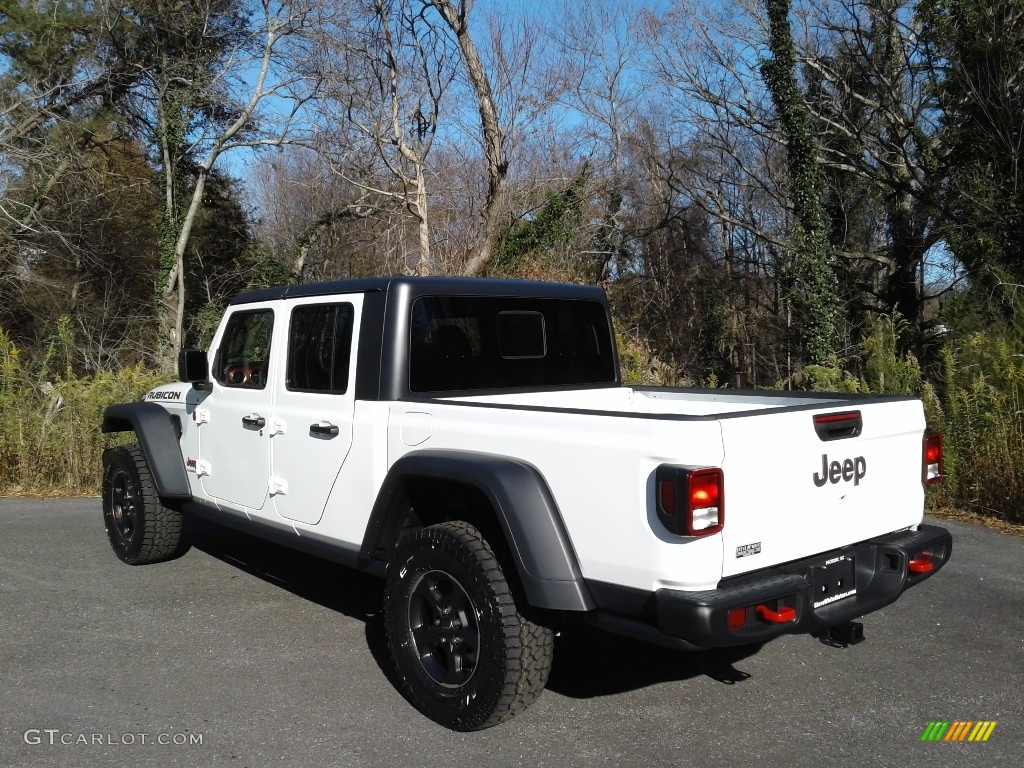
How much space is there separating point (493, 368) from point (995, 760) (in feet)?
9.18

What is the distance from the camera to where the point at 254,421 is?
16.7 ft

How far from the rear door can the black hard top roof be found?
64mm

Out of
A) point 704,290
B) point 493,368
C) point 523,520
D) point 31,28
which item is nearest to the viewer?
point 523,520

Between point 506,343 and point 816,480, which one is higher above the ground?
point 506,343

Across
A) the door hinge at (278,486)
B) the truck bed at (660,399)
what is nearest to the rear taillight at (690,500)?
the truck bed at (660,399)

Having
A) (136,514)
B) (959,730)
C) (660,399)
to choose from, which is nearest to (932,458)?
(959,730)

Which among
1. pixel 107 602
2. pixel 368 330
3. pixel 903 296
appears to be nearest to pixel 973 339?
pixel 368 330

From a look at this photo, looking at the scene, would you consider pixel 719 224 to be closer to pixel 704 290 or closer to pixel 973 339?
pixel 704 290

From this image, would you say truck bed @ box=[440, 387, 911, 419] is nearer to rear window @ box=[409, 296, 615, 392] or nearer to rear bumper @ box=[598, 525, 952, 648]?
rear window @ box=[409, 296, 615, 392]

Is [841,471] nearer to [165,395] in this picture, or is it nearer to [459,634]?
[459,634]

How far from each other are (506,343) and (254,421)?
147cm

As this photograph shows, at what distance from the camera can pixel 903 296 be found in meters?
24.5

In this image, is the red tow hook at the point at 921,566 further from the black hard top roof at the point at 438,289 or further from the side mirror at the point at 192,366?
the side mirror at the point at 192,366

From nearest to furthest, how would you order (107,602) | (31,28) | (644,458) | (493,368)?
1. (644,458)
2. (493,368)
3. (107,602)
4. (31,28)
